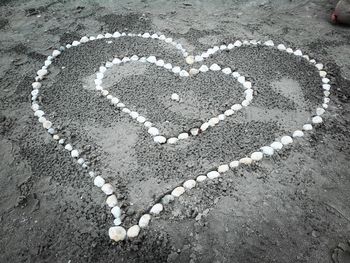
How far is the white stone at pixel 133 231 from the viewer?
93.4 inches

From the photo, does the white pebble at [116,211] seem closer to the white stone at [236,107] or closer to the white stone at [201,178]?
the white stone at [201,178]

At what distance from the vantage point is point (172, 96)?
141 inches

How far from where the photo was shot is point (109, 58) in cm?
411

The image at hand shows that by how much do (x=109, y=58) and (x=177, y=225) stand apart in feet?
8.13

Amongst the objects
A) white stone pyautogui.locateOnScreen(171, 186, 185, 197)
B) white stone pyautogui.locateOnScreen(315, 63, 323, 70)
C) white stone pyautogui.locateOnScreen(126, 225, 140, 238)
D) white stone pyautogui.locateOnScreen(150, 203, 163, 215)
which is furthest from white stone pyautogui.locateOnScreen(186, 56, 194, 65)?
white stone pyautogui.locateOnScreen(126, 225, 140, 238)

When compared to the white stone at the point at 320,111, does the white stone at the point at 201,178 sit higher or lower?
lower

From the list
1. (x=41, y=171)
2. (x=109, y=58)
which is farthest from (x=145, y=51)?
(x=41, y=171)

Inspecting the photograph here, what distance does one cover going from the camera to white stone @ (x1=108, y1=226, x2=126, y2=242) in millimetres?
2359

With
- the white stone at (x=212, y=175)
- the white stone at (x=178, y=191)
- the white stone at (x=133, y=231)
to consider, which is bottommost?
the white stone at (x=133, y=231)

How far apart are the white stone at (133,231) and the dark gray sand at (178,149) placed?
4 cm

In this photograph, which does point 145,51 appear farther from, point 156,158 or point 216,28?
point 156,158

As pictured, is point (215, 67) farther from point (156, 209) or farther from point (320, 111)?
point (156, 209)

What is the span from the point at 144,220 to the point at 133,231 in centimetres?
12

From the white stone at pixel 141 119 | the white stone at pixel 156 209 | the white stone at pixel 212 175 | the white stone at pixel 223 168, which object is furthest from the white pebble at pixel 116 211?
the white stone at pixel 141 119
